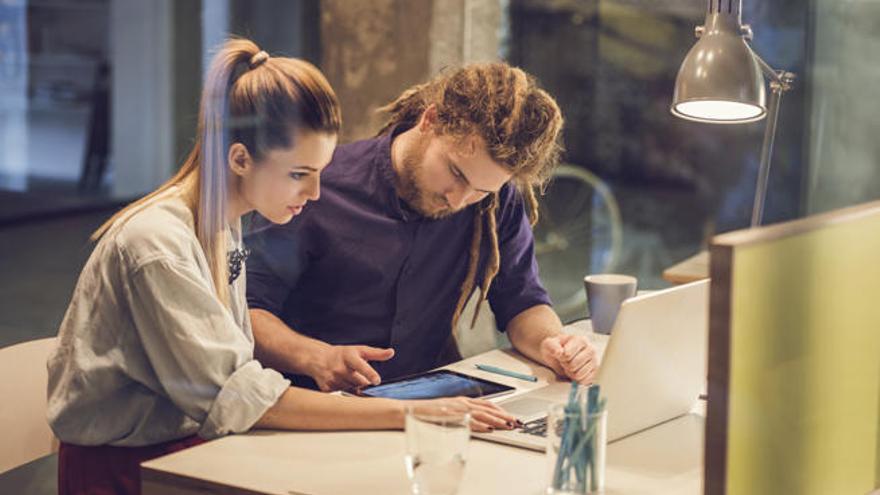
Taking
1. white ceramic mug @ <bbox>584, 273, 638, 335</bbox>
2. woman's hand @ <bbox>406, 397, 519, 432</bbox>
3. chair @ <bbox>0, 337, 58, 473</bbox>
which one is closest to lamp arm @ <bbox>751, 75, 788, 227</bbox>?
white ceramic mug @ <bbox>584, 273, 638, 335</bbox>

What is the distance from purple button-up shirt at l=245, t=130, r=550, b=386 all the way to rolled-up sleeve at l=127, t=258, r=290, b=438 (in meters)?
0.66

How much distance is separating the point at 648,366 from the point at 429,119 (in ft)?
2.78

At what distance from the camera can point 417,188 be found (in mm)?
2678

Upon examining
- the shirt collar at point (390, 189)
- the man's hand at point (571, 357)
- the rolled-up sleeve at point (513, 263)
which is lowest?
the man's hand at point (571, 357)

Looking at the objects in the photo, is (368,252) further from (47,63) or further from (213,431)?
(47,63)

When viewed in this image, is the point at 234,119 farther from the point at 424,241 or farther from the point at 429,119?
the point at 424,241

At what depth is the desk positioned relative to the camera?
5.88ft

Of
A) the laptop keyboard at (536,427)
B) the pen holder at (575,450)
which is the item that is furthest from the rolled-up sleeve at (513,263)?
the pen holder at (575,450)

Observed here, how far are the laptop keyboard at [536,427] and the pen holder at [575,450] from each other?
0.32 metres

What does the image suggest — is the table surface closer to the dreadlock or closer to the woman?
the dreadlock

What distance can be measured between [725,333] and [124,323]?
3.20 feet

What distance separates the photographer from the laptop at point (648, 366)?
6.24 ft

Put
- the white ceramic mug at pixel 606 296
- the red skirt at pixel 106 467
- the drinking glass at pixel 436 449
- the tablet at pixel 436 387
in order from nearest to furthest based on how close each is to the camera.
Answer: the drinking glass at pixel 436 449 < the red skirt at pixel 106 467 < the tablet at pixel 436 387 < the white ceramic mug at pixel 606 296

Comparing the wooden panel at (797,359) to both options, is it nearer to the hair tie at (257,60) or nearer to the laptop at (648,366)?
the laptop at (648,366)
